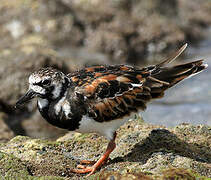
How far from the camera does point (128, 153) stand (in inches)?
181

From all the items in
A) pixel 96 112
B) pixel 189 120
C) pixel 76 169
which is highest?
pixel 96 112

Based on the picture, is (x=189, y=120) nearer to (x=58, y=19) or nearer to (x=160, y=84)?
(x=160, y=84)

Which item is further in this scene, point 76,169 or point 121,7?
point 121,7

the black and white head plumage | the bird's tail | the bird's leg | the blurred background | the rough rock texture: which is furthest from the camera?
the blurred background

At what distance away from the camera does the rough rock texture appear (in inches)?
155

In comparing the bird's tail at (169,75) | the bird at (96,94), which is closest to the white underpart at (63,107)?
the bird at (96,94)

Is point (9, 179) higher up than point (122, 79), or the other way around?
point (122, 79)

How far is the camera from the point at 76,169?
4.30 meters

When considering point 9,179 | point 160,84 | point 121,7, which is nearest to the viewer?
point 9,179

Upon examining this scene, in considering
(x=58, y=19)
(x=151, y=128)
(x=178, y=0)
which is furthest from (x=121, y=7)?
(x=151, y=128)

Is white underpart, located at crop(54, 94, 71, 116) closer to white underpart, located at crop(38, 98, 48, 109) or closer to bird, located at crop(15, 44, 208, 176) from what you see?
bird, located at crop(15, 44, 208, 176)

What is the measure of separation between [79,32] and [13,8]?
1799 mm

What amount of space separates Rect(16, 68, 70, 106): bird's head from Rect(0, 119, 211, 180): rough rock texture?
2.06 ft

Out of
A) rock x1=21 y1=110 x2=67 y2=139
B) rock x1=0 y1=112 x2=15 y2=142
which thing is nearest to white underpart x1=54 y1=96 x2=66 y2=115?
rock x1=0 y1=112 x2=15 y2=142
